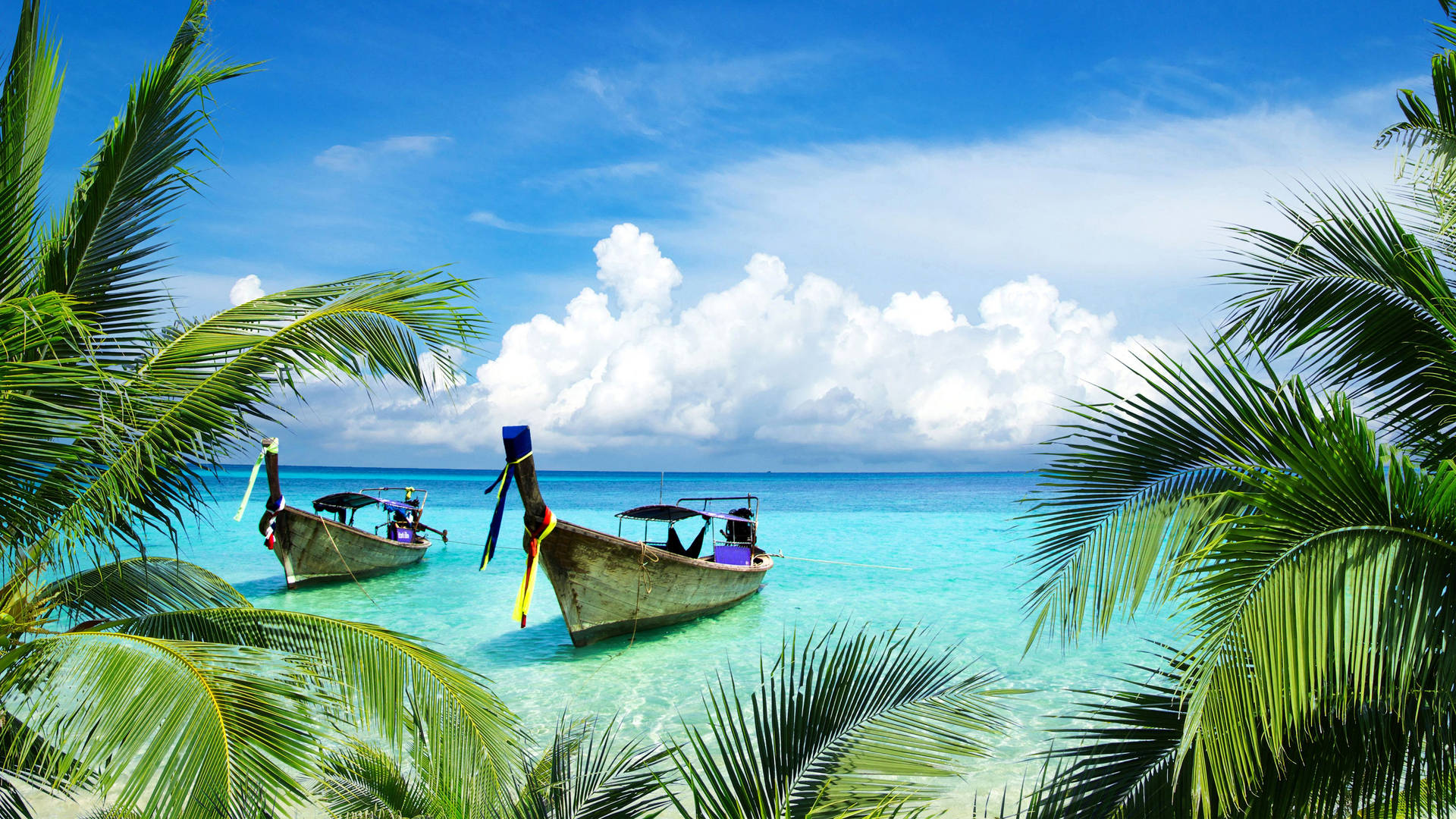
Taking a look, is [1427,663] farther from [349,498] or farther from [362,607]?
[349,498]

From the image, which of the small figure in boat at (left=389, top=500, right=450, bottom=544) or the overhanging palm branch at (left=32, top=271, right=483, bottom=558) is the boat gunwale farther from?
the overhanging palm branch at (left=32, top=271, right=483, bottom=558)

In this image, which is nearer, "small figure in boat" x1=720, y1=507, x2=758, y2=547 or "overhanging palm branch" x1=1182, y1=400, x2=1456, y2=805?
"overhanging palm branch" x1=1182, y1=400, x2=1456, y2=805

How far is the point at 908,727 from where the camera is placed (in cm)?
334

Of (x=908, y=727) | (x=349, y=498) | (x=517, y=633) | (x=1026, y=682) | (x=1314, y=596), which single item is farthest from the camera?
(x=349, y=498)

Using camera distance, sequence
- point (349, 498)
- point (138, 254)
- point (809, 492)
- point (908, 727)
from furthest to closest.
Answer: point (809, 492) < point (349, 498) < point (138, 254) < point (908, 727)

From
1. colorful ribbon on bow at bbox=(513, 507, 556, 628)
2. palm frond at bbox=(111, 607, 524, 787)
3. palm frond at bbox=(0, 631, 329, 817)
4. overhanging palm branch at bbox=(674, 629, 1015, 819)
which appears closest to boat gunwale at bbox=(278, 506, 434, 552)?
colorful ribbon on bow at bbox=(513, 507, 556, 628)

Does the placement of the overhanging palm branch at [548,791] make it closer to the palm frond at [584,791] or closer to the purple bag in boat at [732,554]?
the palm frond at [584,791]

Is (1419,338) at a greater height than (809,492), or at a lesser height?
greater

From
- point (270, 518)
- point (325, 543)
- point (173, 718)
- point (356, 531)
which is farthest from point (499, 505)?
point (356, 531)

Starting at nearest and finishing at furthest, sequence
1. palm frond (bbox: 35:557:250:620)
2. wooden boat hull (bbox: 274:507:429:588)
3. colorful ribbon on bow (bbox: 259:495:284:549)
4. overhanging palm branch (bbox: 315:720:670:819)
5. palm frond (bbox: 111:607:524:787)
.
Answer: overhanging palm branch (bbox: 315:720:670:819), palm frond (bbox: 111:607:524:787), palm frond (bbox: 35:557:250:620), colorful ribbon on bow (bbox: 259:495:284:549), wooden boat hull (bbox: 274:507:429:588)

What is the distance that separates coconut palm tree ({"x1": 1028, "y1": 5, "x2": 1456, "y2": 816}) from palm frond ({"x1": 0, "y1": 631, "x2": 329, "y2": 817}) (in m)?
2.76

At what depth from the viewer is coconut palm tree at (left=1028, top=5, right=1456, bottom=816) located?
224 centimetres

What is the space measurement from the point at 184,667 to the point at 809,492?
7419cm

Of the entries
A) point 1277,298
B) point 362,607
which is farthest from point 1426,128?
point 362,607
